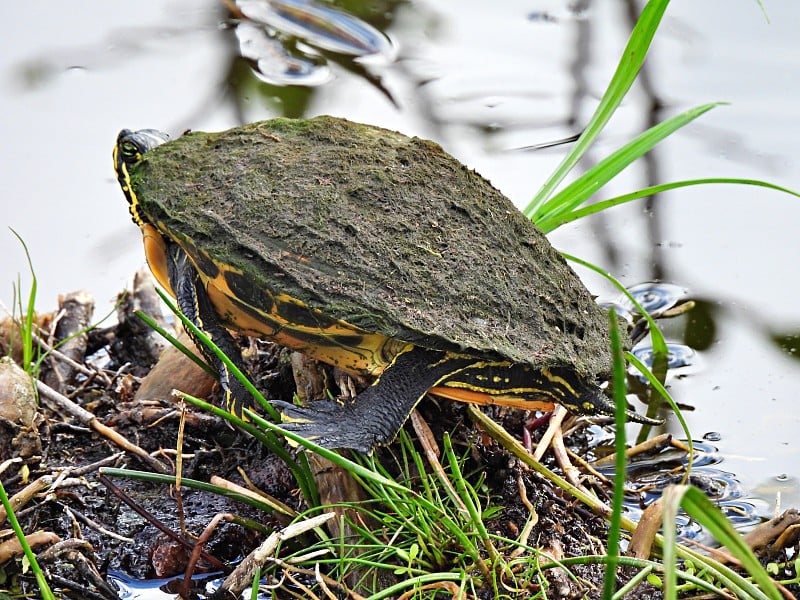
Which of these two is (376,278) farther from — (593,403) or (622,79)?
(622,79)

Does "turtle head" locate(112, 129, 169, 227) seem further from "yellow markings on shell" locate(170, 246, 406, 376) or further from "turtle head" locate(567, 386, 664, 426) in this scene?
"turtle head" locate(567, 386, 664, 426)

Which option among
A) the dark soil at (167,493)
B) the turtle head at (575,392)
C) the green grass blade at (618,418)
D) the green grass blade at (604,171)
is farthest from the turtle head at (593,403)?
the green grass blade at (618,418)

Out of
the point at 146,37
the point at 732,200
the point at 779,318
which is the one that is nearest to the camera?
the point at 779,318

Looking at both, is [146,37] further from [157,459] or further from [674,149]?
[157,459]

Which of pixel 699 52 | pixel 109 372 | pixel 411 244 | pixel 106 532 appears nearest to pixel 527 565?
pixel 411 244

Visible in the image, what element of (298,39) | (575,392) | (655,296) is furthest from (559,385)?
(298,39)

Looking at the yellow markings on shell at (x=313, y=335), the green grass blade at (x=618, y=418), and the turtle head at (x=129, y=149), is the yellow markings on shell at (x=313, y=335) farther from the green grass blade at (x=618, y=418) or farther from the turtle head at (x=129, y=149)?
the green grass blade at (x=618, y=418)

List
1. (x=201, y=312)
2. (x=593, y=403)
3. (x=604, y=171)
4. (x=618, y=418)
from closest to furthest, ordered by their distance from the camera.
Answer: (x=618, y=418) < (x=593, y=403) < (x=201, y=312) < (x=604, y=171)

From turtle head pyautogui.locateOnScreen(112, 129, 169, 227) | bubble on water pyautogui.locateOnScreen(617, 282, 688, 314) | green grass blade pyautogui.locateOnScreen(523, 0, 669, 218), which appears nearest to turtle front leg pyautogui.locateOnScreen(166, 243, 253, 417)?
turtle head pyautogui.locateOnScreen(112, 129, 169, 227)
